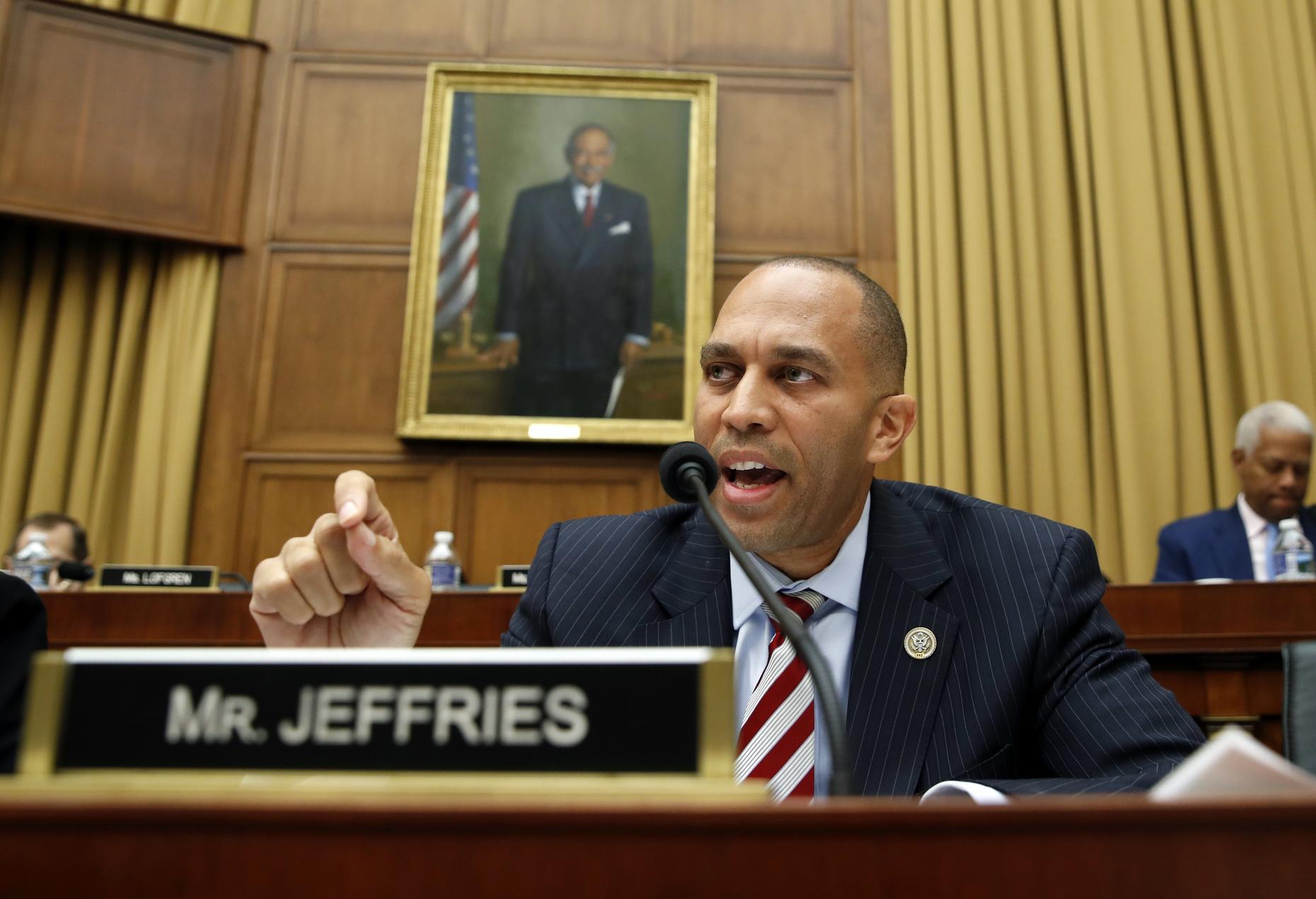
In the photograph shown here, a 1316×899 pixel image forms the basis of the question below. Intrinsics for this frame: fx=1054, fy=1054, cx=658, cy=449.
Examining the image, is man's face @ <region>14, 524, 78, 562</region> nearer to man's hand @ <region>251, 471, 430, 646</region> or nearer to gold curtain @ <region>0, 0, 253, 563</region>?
gold curtain @ <region>0, 0, 253, 563</region>

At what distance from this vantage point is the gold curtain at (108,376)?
4.92 metres

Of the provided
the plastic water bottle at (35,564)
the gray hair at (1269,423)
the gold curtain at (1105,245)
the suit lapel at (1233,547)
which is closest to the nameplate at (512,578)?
the plastic water bottle at (35,564)

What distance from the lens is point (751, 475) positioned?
1.68 meters

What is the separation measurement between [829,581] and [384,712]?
115 cm

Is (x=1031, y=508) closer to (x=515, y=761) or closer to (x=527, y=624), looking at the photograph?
(x=527, y=624)

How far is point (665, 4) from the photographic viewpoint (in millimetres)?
5441

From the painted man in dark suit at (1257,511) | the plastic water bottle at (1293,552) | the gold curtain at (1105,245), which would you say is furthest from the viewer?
the gold curtain at (1105,245)

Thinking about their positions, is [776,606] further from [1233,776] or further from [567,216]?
[567,216]

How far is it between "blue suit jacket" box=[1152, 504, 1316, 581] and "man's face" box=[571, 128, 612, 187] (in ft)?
9.94

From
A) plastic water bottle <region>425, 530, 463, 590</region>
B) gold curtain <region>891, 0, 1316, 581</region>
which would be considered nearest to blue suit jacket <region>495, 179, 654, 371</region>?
gold curtain <region>891, 0, 1316, 581</region>

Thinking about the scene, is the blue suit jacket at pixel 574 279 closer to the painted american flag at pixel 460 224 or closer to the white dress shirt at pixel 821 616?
the painted american flag at pixel 460 224

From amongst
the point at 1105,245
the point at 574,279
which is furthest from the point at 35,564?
the point at 1105,245


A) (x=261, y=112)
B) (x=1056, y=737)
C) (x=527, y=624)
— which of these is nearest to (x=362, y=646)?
(x=527, y=624)

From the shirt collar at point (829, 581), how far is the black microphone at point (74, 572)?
2478 millimetres
